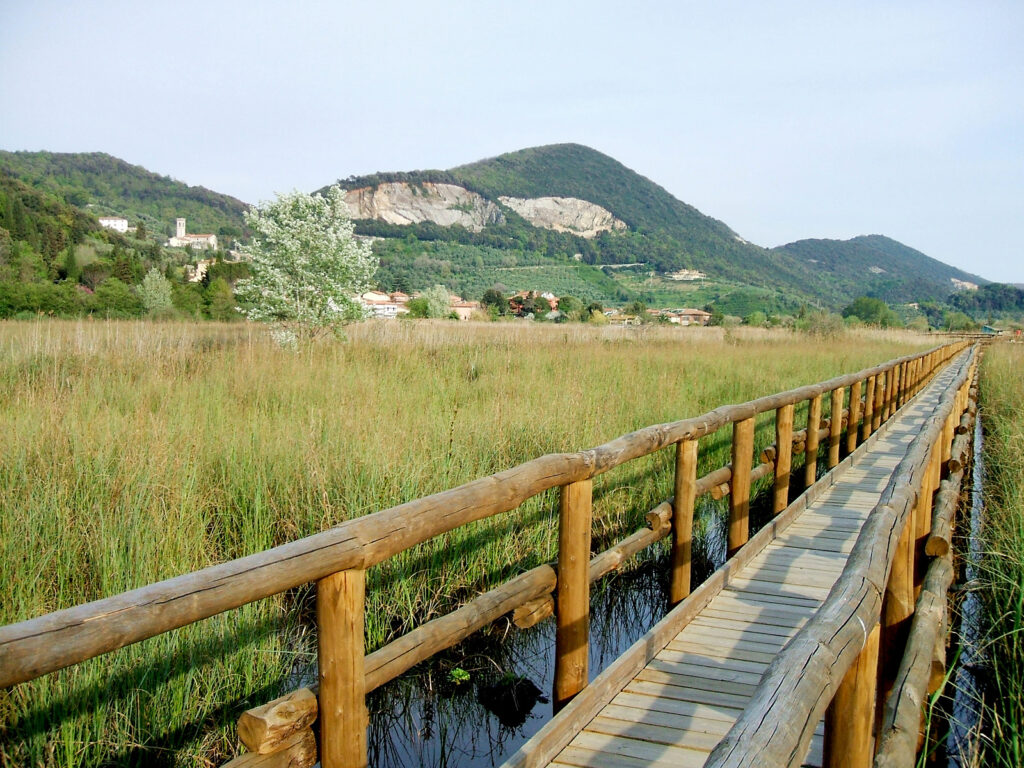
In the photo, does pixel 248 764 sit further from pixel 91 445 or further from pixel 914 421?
pixel 914 421

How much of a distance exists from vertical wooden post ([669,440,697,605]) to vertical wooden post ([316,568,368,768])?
2410mm

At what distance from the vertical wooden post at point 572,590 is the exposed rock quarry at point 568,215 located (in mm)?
161437

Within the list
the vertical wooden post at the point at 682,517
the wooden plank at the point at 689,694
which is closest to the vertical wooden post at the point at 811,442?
the vertical wooden post at the point at 682,517

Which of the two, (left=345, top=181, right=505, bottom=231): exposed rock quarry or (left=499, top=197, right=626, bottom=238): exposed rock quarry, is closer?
(left=345, top=181, right=505, bottom=231): exposed rock quarry

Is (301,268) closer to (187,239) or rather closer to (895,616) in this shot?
(895,616)

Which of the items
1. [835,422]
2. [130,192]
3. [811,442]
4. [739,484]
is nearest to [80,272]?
[835,422]

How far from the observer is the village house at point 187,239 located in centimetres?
13275

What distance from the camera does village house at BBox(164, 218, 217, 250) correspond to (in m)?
133

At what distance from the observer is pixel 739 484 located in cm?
482

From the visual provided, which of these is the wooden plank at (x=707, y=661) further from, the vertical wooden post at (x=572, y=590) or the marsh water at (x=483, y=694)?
the marsh water at (x=483, y=694)

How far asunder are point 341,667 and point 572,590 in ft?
4.25

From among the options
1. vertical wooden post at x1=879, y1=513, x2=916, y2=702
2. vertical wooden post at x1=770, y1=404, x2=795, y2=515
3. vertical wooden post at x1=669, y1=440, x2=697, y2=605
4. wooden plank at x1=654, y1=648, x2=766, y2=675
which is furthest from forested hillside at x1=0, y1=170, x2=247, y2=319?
vertical wooden post at x1=879, y1=513, x2=916, y2=702

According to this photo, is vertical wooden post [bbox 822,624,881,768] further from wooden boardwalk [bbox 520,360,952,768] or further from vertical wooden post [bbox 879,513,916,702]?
vertical wooden post [bbox 879,513,916,702]

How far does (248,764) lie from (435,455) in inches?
120
